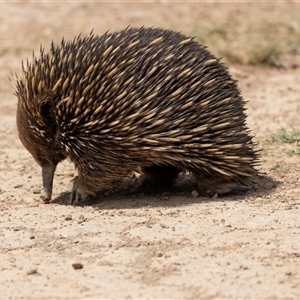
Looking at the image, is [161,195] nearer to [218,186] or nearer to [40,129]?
[218,186]

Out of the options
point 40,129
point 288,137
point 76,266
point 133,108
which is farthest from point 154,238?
point 288,137

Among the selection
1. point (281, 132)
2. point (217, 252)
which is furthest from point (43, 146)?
point (281, 132)

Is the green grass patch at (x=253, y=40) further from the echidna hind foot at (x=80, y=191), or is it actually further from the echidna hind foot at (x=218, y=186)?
the echidna hind foot at (x=80, y=191)

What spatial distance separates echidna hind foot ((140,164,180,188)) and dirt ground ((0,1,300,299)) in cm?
15

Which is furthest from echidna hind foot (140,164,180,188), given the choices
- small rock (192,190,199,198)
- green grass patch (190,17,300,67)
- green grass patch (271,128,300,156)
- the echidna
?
green grass patch (190,17,300,67)

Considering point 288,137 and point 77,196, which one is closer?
point 77,196

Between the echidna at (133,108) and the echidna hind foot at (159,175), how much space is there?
1.50ft

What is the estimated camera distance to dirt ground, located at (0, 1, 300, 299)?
5449mm

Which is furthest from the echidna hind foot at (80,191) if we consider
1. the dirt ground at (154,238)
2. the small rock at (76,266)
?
the small rock at (76,266)

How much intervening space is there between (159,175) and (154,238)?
1690mm

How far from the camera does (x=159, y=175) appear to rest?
808 cm

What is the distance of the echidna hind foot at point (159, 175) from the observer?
26.4 ft

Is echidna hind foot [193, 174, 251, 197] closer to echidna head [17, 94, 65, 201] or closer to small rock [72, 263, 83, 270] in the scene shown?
echidna head [17, 94, 65, 201]

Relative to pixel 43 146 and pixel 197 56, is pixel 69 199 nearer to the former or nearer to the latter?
pixel 43 146
